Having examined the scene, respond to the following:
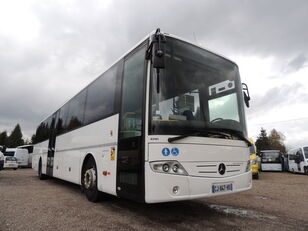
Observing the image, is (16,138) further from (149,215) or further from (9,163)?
(149,215)

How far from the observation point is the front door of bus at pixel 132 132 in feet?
12.4

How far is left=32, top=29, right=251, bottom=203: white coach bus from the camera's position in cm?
363

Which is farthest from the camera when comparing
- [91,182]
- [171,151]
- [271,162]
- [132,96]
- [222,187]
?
[271,162]

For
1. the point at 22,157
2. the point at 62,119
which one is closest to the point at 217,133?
the point at 62,119

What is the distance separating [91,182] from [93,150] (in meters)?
0.75

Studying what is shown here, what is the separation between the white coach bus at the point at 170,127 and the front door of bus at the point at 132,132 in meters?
0.02

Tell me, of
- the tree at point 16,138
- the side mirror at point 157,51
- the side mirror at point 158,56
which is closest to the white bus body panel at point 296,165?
the side mirror at point 157,51

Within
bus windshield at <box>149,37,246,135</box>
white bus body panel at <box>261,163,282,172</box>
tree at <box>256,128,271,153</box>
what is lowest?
white bus body panel at <box>261,163,282,172</box>

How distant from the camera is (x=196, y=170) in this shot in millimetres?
3793

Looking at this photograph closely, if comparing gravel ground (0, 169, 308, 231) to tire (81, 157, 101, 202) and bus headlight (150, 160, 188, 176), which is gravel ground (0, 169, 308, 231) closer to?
tire (81, 157, 101, 202)

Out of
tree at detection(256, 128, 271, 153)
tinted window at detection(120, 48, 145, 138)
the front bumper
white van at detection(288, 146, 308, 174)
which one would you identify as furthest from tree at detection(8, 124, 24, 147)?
the front bumper

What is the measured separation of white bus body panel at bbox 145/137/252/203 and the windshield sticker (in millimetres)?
978

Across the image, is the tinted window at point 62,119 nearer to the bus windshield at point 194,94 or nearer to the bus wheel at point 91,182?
the bus wheel at point 91,182

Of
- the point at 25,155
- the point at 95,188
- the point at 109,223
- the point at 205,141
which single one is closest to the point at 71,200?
the point at 95,188
